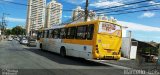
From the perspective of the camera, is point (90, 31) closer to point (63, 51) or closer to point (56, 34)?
point (63, 51)

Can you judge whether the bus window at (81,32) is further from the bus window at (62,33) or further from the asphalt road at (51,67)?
the bus window at (62,33)

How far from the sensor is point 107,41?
18.9 metres

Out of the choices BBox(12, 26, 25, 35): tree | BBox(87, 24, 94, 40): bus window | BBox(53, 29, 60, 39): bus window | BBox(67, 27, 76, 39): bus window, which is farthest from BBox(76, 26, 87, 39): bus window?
BBox(12, 26, 25, 35): tree

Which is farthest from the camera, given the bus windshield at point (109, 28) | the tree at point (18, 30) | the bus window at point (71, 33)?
the tree at point (18, 30)

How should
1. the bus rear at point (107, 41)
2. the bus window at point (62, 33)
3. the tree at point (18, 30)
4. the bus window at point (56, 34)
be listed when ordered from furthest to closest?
the tree at point (18, 30)
the bus window at point (56, 34)
the bus window at point (62, 33)
the bus rear at point (107, 41)

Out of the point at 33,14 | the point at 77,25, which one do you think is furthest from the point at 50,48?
the point at 33,14

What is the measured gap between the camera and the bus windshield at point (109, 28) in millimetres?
18688

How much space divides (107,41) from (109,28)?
3.05ft

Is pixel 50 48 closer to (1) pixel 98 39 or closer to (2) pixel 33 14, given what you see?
(1) pixel 98 39

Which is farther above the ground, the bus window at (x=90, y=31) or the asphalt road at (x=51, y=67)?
the bus window at (x=90, y=31)

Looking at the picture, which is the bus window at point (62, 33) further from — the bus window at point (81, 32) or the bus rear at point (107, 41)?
the bus rear at point (107, 41)

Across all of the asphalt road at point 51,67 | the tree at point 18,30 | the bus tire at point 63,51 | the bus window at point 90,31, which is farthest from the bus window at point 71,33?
the tree at point 18,30

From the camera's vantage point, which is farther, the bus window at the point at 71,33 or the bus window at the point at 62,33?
the bus window at the point at 62,33

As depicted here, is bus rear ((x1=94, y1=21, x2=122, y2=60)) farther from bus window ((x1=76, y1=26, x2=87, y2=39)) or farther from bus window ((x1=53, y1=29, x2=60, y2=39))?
bus window ((x1=53, y1=29, x2=60, y2=39))
